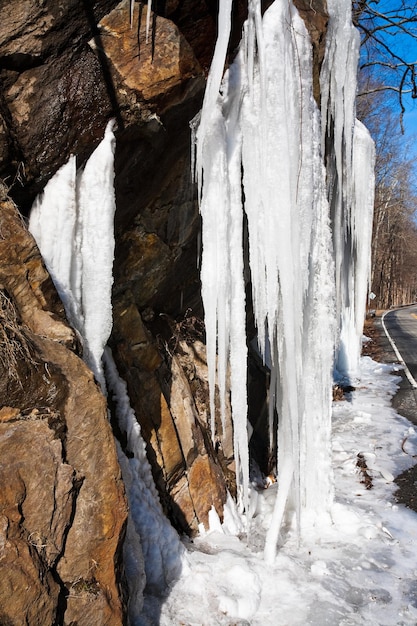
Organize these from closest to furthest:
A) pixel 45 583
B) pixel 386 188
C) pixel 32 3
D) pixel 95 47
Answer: pixel 45 583
pixel 32 3
pixel 95 47
pixel 386 188

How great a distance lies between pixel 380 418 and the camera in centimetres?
675

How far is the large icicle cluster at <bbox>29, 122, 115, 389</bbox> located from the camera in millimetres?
3041

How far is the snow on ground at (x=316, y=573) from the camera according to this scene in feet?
9.15

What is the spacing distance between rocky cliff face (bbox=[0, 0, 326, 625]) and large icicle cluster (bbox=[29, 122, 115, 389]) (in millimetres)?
133

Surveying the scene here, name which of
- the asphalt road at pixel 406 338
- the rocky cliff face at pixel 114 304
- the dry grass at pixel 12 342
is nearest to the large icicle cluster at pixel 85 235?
the rocky cliff face at pixel 114 304

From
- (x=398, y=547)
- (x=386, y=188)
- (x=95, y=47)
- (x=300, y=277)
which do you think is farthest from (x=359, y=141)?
(x=386, y=188)

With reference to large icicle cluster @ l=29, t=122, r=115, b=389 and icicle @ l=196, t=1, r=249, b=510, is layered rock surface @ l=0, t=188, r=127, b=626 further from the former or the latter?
→ icicle @ l=196, t=1, r=249, b=510

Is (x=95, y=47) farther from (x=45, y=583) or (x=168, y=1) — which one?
(x=45, y=583)

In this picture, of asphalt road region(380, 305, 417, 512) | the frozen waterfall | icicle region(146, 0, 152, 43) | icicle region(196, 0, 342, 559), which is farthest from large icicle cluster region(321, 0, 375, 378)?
asphalt road region(380, 305, 417, 512)

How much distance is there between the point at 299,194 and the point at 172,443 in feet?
7.40

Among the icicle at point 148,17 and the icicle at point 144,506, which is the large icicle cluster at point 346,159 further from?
the icicle at point 144,506

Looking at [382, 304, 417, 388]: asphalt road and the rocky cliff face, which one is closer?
the rocky cliff face

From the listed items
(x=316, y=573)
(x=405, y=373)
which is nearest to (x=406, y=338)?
(x=405, y=373)

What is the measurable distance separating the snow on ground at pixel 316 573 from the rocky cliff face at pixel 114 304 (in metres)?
0.48
